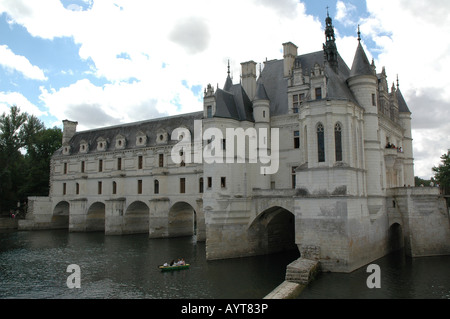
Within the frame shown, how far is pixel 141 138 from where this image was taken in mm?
49812

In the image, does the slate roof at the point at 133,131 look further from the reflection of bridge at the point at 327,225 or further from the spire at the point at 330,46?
the spire at the point at 330,46

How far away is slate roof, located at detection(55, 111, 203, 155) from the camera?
48.1 meters

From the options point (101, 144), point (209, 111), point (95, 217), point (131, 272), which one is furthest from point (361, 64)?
point (95, 217)

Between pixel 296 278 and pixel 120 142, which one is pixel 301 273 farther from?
pixel 120 142

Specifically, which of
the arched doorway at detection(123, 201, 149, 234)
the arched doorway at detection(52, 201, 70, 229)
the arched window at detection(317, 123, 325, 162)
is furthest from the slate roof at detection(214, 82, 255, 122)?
the arched doorway at detection(52, 201, 70, 229)

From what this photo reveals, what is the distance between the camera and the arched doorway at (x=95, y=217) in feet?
175

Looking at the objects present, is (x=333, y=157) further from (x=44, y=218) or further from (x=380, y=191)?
(x=44, y=218)

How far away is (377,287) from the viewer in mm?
20500

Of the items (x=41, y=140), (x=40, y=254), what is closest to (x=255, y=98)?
(x=40, y=254)

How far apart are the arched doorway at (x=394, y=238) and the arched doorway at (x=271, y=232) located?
28.3 feet

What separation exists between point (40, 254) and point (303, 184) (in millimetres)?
25573

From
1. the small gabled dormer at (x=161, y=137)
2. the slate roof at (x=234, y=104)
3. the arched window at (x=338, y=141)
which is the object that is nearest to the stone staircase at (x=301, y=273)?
the arched window at (x=338, y=141)

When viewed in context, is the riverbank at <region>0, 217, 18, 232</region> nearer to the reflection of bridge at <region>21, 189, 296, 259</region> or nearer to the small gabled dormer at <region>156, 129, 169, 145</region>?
the reflection of bridge at <region>21, 189, 296, 259</region>

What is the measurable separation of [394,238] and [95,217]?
41.0 meters
